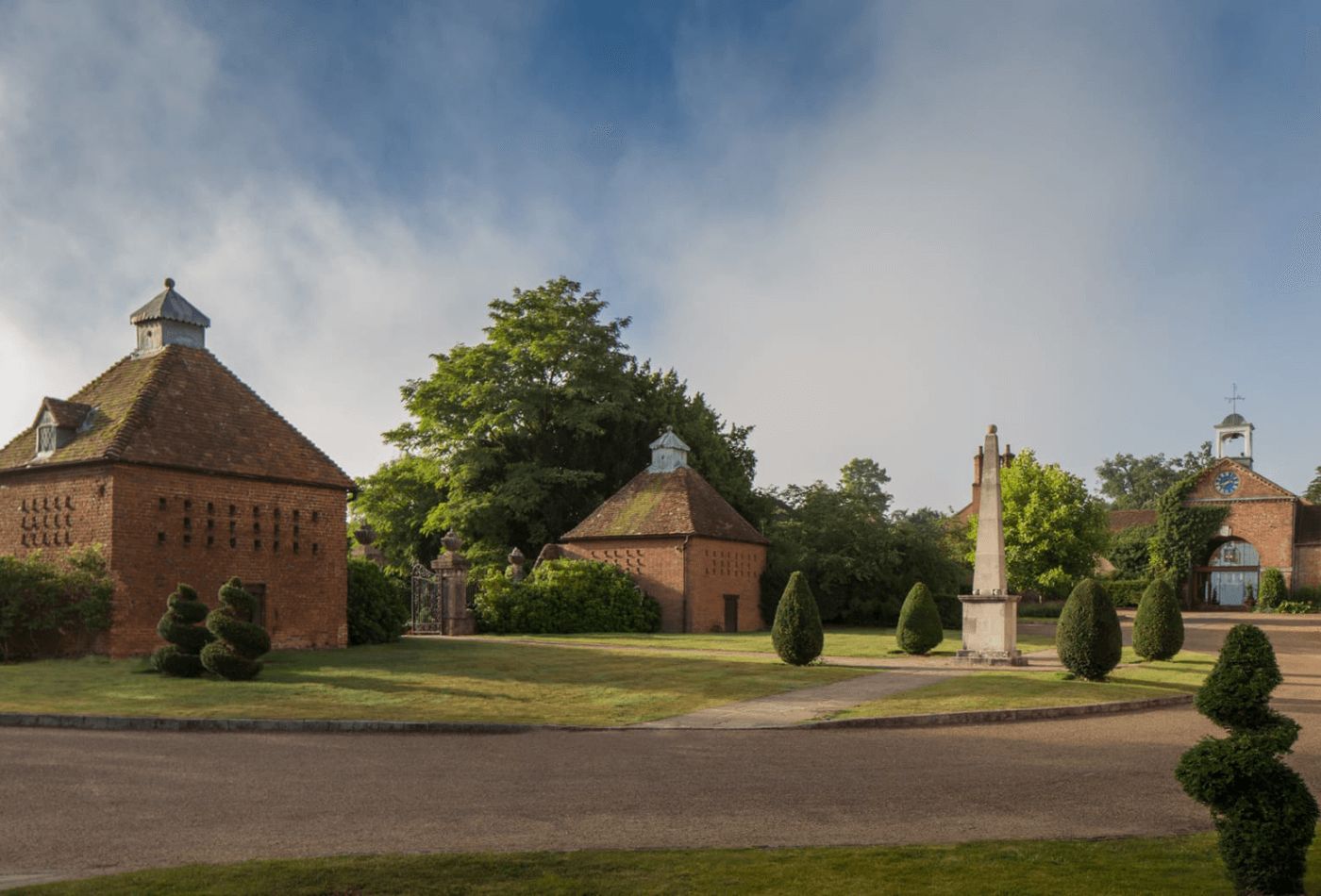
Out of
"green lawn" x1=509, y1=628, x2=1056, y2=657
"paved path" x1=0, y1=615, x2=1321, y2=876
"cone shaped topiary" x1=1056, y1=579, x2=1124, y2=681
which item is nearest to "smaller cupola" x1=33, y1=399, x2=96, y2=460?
"paved path" x1=0, y1=615, x2=1321, y2=876

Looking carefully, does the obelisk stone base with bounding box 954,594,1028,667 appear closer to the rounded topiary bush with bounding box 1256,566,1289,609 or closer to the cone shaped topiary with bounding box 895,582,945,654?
the cone shaped topiary with bounding box 895,582,945,654

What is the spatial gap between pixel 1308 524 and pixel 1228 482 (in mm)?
5715

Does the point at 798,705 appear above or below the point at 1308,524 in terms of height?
below

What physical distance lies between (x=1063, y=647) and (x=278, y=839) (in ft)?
57.2

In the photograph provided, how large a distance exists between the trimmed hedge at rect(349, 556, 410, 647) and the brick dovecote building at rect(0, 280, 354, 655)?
1067 millimetres

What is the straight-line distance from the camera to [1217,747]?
6.75 meters

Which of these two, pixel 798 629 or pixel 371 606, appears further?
pixel 371 606

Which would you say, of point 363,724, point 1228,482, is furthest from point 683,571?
point 1228,482

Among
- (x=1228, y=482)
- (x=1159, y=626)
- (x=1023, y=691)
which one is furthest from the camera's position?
(x=1228, y=482)

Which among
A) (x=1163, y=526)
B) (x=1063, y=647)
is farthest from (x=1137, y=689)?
(x=1163, y=526)

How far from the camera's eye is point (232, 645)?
69.9 feet

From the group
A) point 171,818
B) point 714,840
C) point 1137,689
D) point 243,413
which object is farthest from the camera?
point 243,413

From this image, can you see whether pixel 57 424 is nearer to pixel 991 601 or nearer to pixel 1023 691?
pixel 991 601

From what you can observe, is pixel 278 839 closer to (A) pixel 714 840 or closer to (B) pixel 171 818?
(B) pixel 171 818
